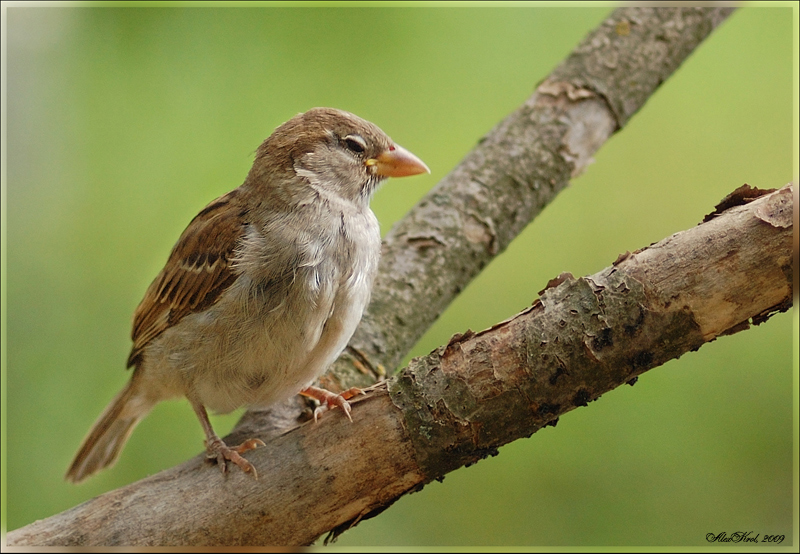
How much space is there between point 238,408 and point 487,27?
3344mm

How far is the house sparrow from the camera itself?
293cm

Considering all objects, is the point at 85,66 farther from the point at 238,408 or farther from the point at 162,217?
the point at 238,408

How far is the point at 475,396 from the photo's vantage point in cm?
232

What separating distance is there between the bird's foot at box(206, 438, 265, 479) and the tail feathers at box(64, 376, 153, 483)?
982mm

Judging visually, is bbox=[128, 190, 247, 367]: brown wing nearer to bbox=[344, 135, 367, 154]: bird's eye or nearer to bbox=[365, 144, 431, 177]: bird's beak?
bbox=[344, 135, 367, 154]: bird's eye

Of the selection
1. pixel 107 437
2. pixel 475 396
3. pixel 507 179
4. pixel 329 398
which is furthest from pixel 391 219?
pixel 475 396

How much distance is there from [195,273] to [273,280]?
1.57 feet

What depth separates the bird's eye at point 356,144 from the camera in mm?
3398

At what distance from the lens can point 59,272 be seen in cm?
425

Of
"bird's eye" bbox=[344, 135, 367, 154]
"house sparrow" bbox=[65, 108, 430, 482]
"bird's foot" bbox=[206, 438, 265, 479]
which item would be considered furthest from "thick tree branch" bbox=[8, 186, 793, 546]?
"bird's eye" bbox=[344, 135, 367, 154]

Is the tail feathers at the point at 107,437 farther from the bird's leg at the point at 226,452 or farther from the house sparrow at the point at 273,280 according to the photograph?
the bird's leg at the point at 226,452

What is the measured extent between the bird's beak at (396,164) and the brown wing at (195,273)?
72cm

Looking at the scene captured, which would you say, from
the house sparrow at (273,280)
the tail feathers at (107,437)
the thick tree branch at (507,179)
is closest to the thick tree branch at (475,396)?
the house sparrow at (273,280)

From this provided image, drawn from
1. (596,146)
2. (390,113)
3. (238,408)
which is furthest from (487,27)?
(238,408)
